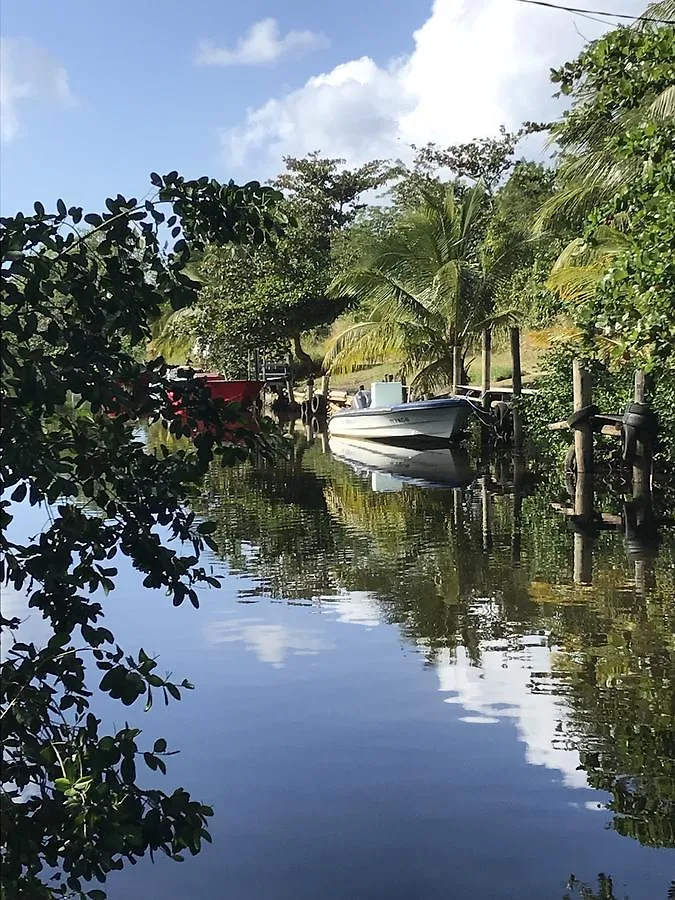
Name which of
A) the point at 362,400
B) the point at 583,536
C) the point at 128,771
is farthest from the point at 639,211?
the point at 362,400

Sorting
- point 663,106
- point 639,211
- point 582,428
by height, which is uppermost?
point 663,106

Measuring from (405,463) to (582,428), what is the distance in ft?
24.8

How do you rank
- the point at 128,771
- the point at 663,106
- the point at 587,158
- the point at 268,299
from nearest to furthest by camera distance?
the point at 128,771 < the point at 663,106 < the point at 587,158 < the point at 268,299

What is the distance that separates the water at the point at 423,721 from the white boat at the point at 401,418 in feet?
47.0

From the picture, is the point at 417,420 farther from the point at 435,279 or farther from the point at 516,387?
the point at 516,387

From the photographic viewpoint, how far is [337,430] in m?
→ 32.8

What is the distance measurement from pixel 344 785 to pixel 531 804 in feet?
3.06

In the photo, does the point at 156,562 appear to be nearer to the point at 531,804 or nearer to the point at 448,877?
the point at 448,877

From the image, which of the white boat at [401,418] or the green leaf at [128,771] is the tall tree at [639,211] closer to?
the green leaf at [128,771]

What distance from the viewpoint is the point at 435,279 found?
2786cm

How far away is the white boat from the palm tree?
4.49 feet

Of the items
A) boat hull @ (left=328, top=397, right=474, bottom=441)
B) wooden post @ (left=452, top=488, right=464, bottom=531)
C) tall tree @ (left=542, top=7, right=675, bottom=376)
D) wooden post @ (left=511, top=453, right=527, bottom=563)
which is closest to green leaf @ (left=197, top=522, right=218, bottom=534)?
tall tree @ (left=542, top=7, right=675, bottom=376)

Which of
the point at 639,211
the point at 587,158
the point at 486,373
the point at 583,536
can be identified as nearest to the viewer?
the point at 639,211

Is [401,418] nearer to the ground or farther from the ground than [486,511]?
farther from the ground
